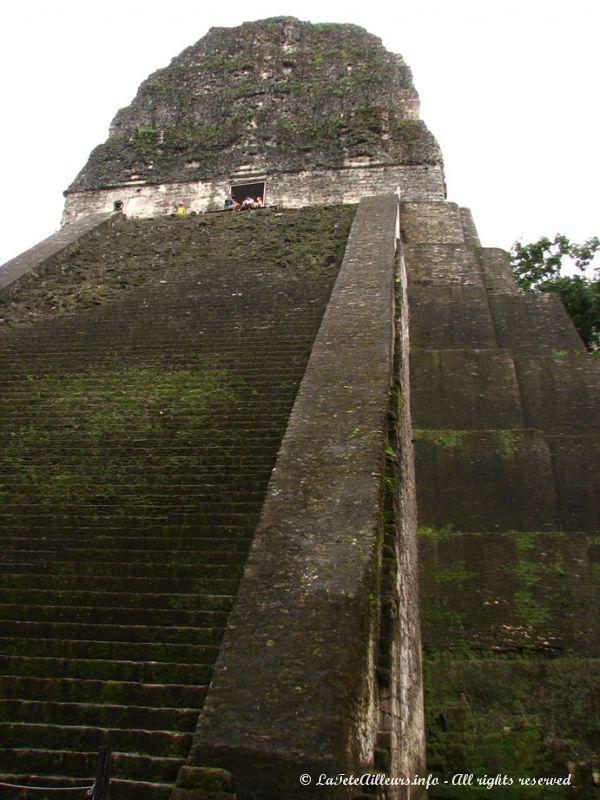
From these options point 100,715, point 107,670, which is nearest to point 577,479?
point 107,670

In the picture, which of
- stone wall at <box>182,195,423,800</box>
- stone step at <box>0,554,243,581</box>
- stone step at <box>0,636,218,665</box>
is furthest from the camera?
stone step at <box>0,554,243,581</box>

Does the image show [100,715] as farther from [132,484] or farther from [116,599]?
[132,484]

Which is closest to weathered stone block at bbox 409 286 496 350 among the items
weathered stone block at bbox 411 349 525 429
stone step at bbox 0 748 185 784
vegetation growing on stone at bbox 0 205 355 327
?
weathered stone block at bbox 411 349 525 429

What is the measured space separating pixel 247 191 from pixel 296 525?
42.7 ft

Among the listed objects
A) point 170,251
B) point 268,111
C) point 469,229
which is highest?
point 268,111

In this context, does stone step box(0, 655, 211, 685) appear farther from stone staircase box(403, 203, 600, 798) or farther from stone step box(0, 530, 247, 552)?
stone staircase box(403, 203, 600, 798)

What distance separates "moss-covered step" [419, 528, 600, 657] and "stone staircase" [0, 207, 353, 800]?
1652 mm

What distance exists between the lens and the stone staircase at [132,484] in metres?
3.04

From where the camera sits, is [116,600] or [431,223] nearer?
[116,600]

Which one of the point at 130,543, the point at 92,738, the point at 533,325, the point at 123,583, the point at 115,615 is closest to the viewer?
the point at 92,738

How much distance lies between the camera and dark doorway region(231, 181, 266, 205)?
49.8 feet

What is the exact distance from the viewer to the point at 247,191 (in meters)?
15.4

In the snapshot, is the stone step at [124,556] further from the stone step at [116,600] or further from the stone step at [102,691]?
the stone step at [102,691]

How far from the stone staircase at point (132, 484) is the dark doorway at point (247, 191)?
5.54 m
